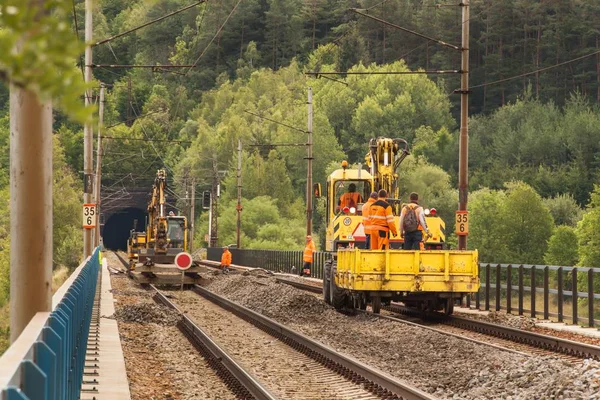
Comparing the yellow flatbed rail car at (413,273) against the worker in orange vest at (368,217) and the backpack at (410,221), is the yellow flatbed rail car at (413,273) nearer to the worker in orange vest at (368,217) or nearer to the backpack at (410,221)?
the worker in orange vest at (368,217)

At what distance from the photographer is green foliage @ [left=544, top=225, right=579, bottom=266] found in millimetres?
100750

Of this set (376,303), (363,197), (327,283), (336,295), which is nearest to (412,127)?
(363,197)

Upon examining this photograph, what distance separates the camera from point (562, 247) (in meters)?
101

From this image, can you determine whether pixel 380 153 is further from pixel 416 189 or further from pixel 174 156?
pixel 174 156

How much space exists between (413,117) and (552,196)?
21.6m

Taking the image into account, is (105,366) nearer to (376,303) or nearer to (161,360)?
(161,360)

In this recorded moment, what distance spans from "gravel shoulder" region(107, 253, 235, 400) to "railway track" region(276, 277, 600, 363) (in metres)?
4.50

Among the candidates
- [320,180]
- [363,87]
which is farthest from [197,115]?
[320,180]

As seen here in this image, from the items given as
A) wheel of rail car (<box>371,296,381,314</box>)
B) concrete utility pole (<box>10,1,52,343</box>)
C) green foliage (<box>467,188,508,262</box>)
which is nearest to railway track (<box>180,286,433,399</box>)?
wheel of rail car (<box>371,296,381,314</box>)

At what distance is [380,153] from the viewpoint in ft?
89.6

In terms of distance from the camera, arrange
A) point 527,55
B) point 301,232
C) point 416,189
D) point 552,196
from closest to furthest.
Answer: point 301,232
point 416,189
point 552,196
point 527,55

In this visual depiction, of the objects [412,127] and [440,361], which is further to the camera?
[412,127]

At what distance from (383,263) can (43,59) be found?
20691 mm

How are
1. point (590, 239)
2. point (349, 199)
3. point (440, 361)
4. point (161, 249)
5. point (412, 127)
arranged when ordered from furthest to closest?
1. point (412, 127)
2. point (590, 239)
3. point (161, 249)
4. point (349, 199)
5. point (440, 361)
